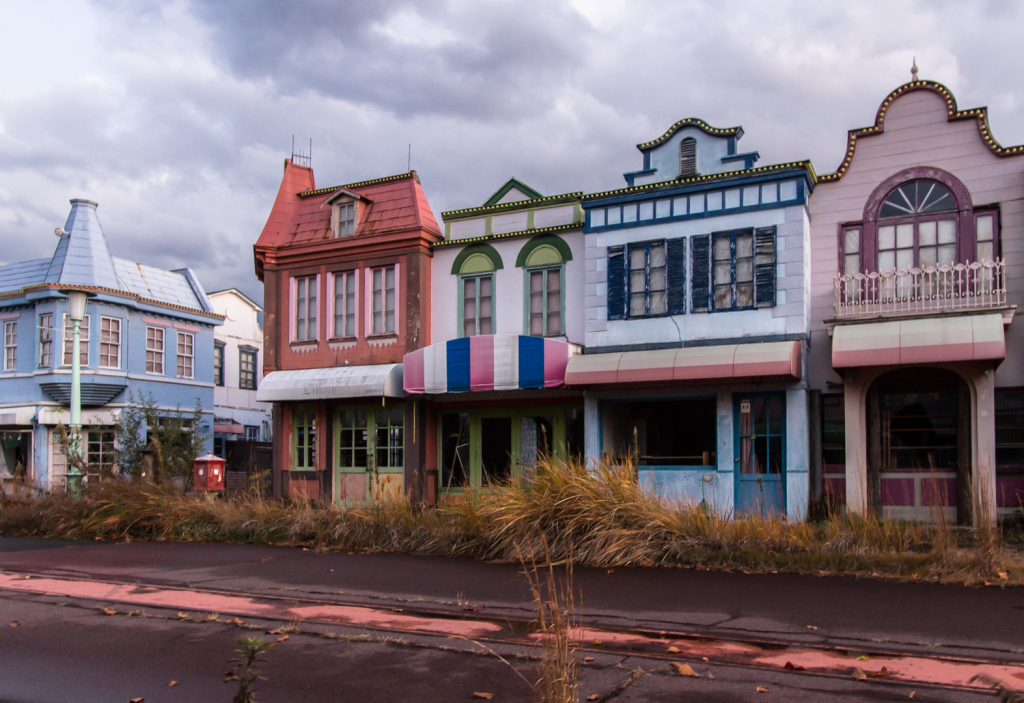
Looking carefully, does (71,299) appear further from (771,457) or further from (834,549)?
(834,549)

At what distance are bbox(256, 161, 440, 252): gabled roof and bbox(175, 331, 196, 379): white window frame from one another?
10.7m

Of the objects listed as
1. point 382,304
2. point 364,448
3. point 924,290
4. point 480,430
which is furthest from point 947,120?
point 364,448

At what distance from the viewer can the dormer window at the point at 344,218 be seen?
2005 cm

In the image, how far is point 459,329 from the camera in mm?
18750

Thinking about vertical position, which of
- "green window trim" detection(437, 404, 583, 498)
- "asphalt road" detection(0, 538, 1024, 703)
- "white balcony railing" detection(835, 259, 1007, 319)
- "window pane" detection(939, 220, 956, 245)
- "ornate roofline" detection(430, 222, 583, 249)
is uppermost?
"ornate roofline" detection(430, 222, 583, 249)

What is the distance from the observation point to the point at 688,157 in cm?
1661

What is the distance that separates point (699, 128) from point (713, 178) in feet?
4.32

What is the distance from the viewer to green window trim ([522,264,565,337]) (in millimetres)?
17750

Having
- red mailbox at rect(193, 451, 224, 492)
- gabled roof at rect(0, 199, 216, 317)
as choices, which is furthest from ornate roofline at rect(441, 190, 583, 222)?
gabled roof at rect(0, 199, 216, 317)

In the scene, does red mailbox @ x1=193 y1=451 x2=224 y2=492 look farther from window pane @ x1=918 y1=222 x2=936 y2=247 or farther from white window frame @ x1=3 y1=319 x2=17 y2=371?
white window frame @ x1=3 y1=319 x2=17 y2=371

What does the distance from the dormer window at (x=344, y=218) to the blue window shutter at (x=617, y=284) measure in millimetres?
6521

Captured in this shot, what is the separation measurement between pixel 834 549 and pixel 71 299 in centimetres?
1484

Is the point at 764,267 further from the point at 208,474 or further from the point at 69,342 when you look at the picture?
the point at 69,342

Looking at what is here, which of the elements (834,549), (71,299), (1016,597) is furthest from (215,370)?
(1016,597)
